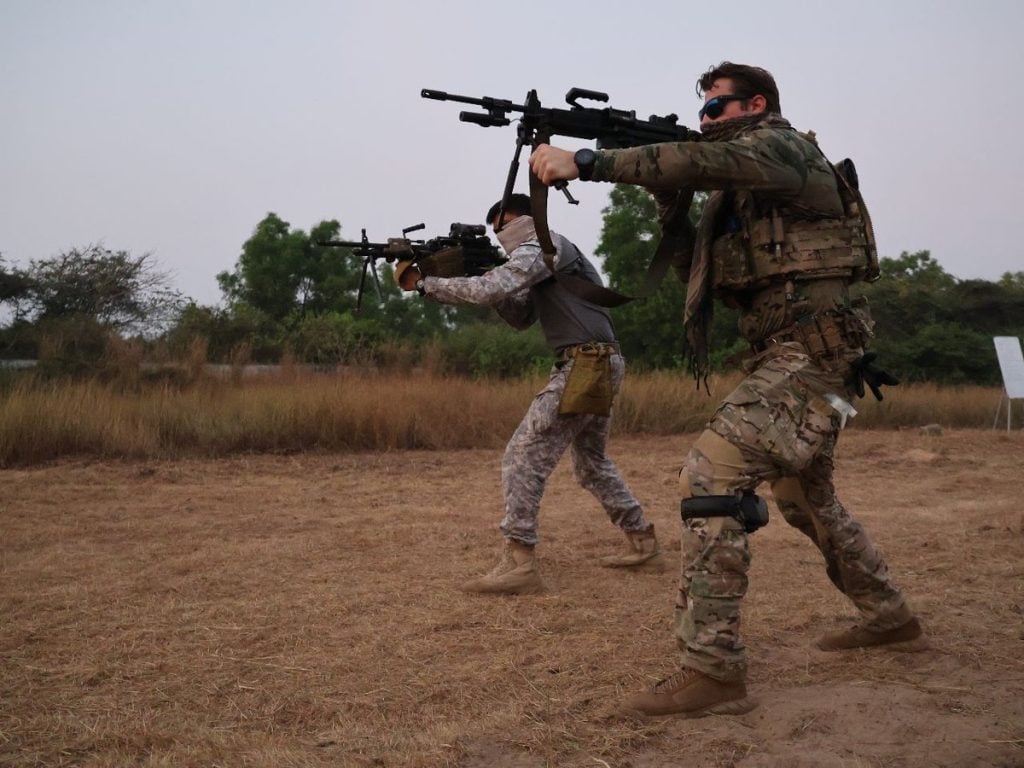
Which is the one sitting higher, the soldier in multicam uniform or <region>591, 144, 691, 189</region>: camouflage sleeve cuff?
<region>591, 144, 691, 189</region>: camouflage sleeve cuff

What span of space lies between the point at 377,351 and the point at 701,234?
11566mm

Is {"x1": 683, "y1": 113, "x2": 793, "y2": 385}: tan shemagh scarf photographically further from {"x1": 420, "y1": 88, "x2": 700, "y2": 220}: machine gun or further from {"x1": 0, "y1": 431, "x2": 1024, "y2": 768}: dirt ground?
{"x1": 0, "y1": 431, "x2": 1024, "y2": 768}: dirt ground

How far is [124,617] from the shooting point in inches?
183

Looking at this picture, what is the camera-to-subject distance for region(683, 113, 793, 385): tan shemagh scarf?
12.1ft

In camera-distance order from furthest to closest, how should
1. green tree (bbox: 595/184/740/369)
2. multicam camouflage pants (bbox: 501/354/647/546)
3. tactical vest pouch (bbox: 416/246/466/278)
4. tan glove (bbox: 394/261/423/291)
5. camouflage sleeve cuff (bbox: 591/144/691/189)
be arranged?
green tree (bbox: 595/184/740/369) → tan glove (bbox: 394/261/423/291) → tactical vest pouch (bbox: 416/246/466/278) → multicam camouflage pants (bbox: 501/354/647/546) → camouflage sleeve cuff (bbox: 591/144/691/189)

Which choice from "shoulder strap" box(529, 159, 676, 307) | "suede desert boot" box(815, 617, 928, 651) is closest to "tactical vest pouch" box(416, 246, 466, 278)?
"shoulder strap" box(529, 159, 676, 307)

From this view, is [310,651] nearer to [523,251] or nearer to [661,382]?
[523,251]

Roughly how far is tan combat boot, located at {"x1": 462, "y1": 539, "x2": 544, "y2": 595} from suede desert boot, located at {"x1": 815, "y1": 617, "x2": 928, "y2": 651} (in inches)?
66.3

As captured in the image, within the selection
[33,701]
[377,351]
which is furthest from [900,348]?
[33,701]

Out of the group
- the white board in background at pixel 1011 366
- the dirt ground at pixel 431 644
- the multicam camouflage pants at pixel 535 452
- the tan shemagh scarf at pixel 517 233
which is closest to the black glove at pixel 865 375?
the dirt ground at pixel 431 644

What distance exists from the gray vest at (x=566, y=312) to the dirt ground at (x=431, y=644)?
1.34 metres

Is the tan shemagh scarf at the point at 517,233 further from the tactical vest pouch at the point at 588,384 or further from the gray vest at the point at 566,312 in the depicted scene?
the tactical vest pouch at the point at 588,384

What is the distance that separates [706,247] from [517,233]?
5.44 feet

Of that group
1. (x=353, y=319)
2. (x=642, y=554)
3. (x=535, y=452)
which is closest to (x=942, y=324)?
(x=353, y=319)
